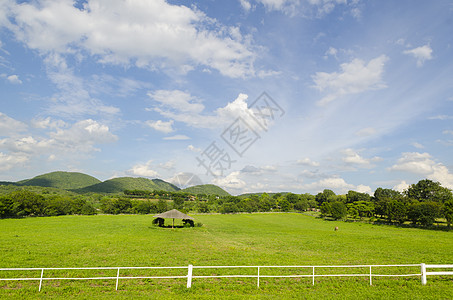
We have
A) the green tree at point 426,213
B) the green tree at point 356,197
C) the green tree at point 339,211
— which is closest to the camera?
the green tree at point 426,213

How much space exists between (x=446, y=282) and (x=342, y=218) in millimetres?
80685

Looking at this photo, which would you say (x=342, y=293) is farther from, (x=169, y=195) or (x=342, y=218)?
(x=169, y=195)

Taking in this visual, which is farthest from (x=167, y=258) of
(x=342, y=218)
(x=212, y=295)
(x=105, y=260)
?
(x=342, y=218)

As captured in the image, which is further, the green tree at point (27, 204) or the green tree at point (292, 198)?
the green tree at point (292, 198)

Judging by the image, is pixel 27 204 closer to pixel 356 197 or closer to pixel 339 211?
pixel 339 211

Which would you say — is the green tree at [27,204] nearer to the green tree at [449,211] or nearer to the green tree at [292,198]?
the green tree at [449,211]

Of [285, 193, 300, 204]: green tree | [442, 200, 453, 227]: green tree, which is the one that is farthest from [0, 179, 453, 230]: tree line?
[285, 193, 300, 204]: green tree

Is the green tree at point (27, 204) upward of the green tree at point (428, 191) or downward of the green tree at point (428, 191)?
downward

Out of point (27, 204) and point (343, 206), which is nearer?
point (27, 204)

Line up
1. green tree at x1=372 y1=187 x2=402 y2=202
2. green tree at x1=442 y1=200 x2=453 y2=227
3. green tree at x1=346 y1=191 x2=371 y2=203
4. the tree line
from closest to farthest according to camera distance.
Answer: green tree at x1=442 y1=200 x2=453 y2=227
the tree line
green tree at x1=346 y1=191 x2=371 y2=203
green tree at x1=372 y1=187 x2=402 y2=202

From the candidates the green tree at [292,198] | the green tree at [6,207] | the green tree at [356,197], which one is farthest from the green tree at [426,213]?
the green tree at [6,207]

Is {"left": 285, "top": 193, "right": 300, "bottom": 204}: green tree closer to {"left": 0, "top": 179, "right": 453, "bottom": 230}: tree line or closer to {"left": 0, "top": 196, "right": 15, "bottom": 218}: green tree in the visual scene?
{"left": 0, "top": 179, "right": 453, "bottom": 230}: tree line

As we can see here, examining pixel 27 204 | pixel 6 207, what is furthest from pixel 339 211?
pixel 27 204

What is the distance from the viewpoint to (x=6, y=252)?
19547 mm
